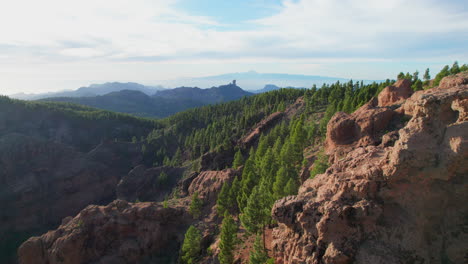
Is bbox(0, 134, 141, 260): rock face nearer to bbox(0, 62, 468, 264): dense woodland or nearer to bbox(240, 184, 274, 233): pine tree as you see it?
bbox(0, 62, 468, 264): dense woodland

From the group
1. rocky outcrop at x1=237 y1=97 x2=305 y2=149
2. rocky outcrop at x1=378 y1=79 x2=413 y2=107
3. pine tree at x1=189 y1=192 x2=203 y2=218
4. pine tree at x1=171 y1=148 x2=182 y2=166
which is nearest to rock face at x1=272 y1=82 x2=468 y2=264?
rocky outcrop at x1=378 y1=79 x2=413 y2=107

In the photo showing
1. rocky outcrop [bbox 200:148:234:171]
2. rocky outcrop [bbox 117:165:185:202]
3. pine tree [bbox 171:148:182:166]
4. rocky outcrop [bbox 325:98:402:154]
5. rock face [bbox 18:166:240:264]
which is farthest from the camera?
pine tree [bbox 171:148:182:166]

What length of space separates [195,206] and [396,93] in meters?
52.5

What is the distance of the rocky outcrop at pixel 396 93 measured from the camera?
4884cm

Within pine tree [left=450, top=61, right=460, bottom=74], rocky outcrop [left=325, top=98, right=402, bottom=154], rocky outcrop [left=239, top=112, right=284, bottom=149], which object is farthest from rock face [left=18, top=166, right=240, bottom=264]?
pine tree [left=450, top=61, right=460, bottom=74]

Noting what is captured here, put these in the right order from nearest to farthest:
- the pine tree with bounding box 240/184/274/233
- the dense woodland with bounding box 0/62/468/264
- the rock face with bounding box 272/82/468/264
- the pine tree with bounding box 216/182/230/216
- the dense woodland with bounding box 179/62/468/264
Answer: the rock face with bounding box 272/82/468/264
the dense woodland with bounding box 179/62/468/264
the pine tree with bounding box 240/184/274/233
the dense woodland with bounding box 0/62/468/264
the pine tree with bounding box 216/182/230/216

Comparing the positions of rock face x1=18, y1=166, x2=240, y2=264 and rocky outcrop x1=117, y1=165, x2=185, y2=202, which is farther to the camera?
rocky outcrop x1=117, y1=165, x2=185, y2=202

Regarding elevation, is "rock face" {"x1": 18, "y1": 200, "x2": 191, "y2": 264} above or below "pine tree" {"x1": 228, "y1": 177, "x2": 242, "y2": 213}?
below

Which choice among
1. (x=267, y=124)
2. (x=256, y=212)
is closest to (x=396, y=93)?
(x=256, y=212)

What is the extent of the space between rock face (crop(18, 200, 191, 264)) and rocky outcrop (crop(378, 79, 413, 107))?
A: 2214 inches

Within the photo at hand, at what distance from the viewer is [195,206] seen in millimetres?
58750

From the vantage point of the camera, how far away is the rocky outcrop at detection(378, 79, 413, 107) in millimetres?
48844

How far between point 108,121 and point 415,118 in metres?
201

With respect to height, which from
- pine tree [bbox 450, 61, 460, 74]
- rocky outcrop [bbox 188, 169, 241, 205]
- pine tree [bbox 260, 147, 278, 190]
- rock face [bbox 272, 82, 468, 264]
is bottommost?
rocky outcrop [bbox 188, 169, 241, 205]
